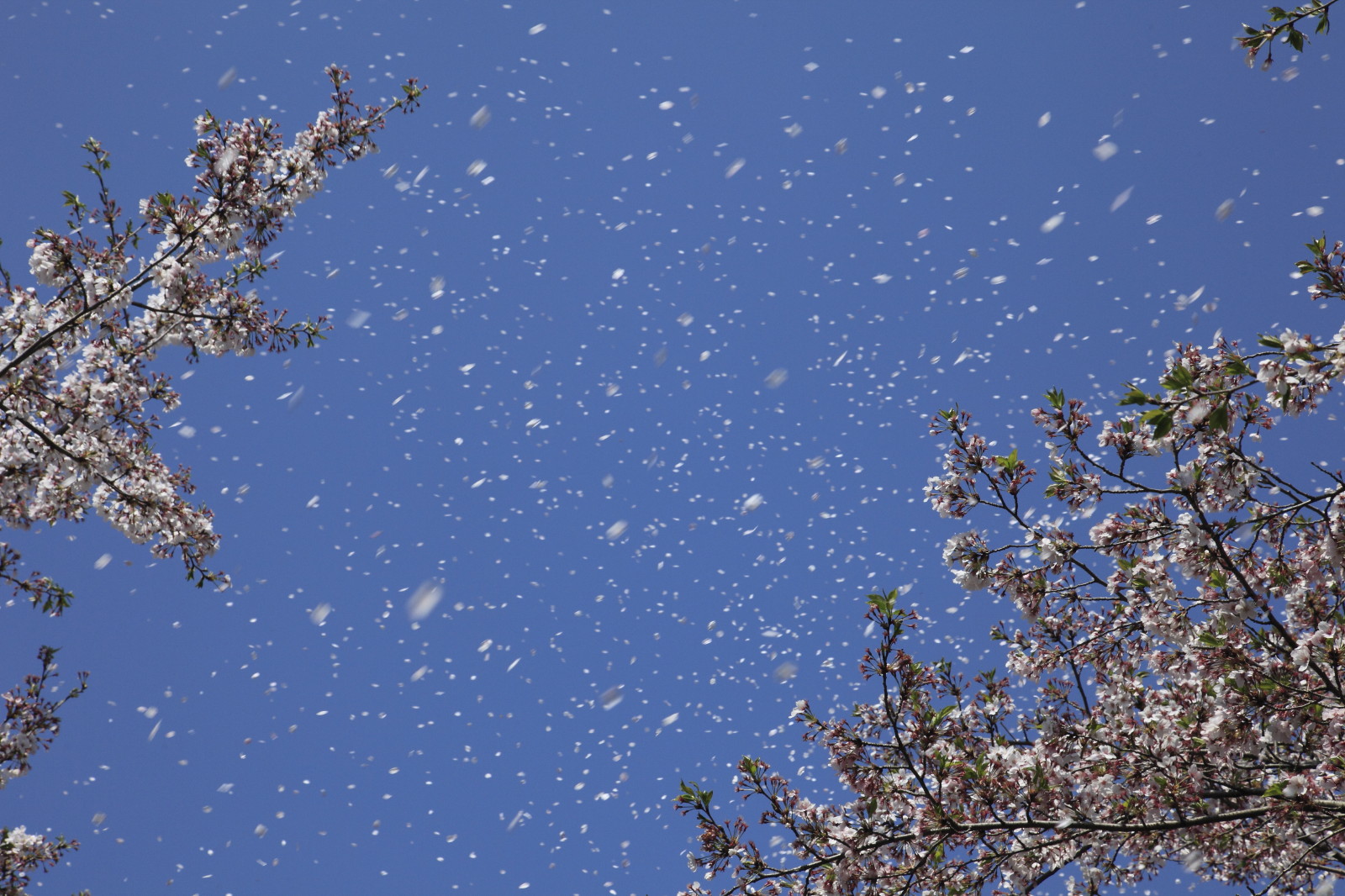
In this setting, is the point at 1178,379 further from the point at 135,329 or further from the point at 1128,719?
the point at 135,329

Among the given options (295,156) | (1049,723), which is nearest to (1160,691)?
(1049,723)

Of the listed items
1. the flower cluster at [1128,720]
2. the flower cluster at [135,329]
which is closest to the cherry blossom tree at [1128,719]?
the flower cluster at [1128,720]

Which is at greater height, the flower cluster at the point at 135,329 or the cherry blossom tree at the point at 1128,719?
the flower cluster at the point at 135,329

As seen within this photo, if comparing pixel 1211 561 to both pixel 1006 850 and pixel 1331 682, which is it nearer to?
pixel 1331 682

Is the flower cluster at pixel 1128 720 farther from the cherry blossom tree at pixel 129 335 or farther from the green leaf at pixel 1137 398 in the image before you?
the cherry blossom tree at pixel 129 335

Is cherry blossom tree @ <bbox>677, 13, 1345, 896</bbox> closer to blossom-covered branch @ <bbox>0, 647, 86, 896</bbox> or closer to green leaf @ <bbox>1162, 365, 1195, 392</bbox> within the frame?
green leaf @ <bbox>1162, 365, 1195, 392</bbox>

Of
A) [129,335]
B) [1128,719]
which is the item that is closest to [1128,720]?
[1128,719]

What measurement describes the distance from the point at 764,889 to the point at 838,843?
0.56 metres

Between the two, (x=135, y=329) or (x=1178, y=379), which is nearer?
(x=1178, y=379)

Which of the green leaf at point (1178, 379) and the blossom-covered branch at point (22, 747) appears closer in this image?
the green leaf at point (1178, 379)

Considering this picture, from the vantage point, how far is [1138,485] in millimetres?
4125

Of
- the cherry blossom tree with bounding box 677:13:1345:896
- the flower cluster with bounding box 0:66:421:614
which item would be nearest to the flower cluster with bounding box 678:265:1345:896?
the cherry blossom tree with bounding box 677:13:1345:896

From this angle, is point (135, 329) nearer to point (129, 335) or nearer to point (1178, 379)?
point (129, 335)

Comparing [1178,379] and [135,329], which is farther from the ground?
[135,329]
